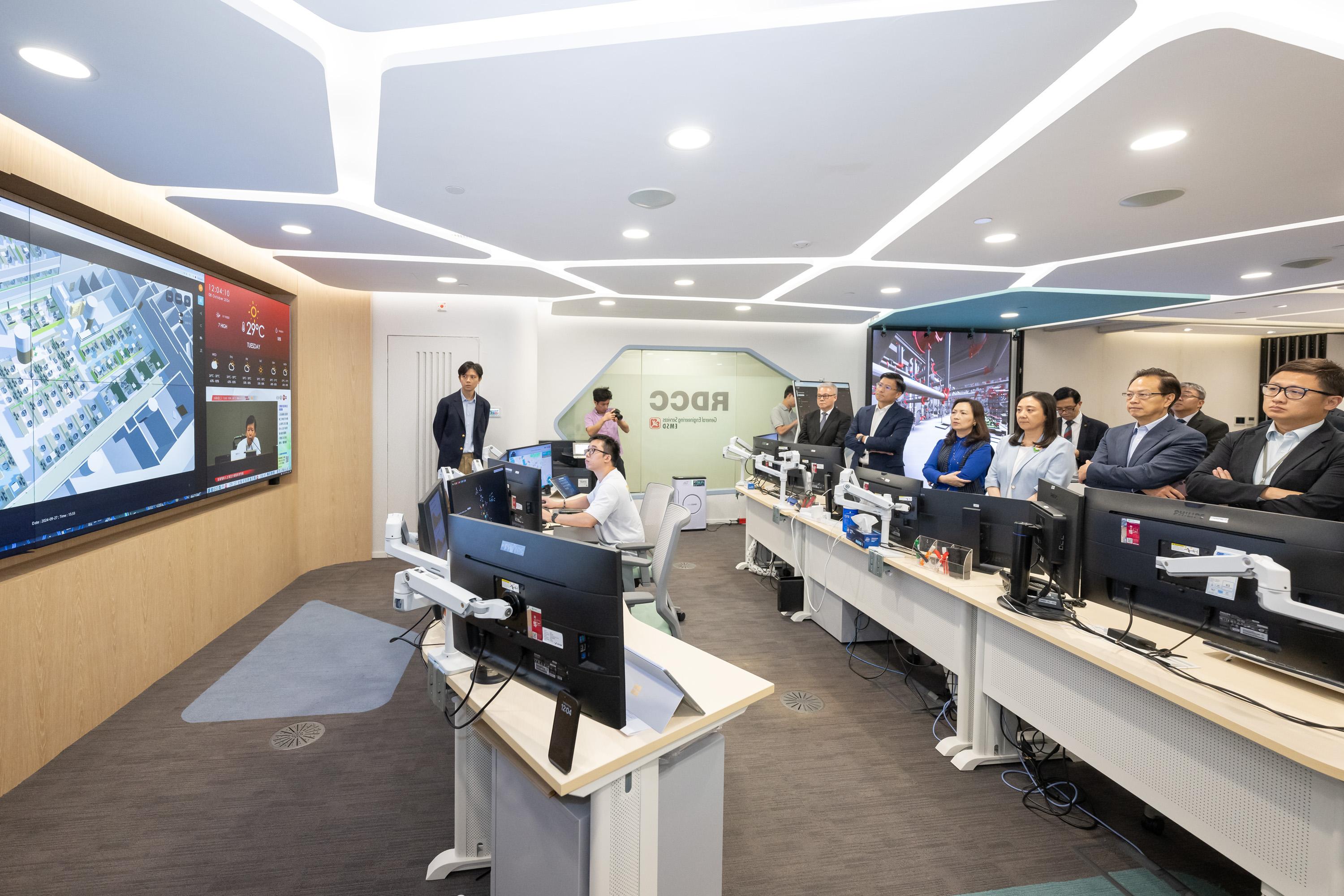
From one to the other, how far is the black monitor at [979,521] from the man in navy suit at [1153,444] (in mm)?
827

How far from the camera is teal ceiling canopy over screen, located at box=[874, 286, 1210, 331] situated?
19.7 ft

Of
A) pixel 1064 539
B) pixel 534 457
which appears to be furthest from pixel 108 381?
pixel 1064 539

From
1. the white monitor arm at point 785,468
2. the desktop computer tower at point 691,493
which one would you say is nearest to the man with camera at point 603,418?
the desktop computer tower at point 691,493

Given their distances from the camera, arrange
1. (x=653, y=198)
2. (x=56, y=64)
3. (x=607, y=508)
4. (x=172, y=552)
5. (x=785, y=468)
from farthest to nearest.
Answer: (x=785, y=468) < (x=172, y=552) < (x=607, y=508) < (x=653, y=198) < (x=56, y=64)

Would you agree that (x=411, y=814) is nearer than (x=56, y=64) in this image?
No

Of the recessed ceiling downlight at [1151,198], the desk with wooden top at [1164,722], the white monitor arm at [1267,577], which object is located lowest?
the desk with wooden top at [1164,722]

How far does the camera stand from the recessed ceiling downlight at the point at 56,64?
6.26 ft

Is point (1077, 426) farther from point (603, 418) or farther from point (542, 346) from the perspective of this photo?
point (542, 346)

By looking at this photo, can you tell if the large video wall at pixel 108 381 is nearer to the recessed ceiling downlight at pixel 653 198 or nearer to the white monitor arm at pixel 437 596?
the white monitor arm at pixel 437 596

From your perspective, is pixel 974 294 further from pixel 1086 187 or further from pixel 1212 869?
pixel 1212 869

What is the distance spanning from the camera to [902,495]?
3.14m

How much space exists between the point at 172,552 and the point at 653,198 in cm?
370

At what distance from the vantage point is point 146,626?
11.1ft

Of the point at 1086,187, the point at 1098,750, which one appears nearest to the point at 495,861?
the point at 1098,750
